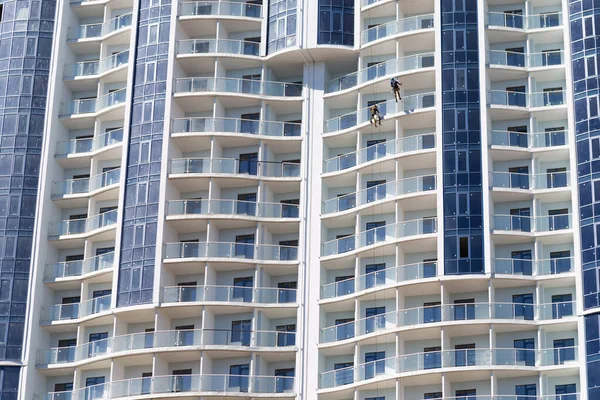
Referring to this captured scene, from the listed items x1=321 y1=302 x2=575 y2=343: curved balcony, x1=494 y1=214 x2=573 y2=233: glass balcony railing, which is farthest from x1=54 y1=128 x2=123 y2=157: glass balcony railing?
x1=494 y1=214 x2=573 y2=233: glass balcony railing

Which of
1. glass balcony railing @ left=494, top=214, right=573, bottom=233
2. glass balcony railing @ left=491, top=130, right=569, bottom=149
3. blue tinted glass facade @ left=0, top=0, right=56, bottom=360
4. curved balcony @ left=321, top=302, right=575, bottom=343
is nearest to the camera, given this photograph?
curved balcony @ left=321, top=302, right=575, bottom=343

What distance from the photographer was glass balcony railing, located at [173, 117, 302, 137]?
9756 cm

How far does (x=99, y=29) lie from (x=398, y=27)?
21339mm

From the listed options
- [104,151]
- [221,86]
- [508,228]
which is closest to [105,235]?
[104,151]

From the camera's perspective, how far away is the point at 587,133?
294ft

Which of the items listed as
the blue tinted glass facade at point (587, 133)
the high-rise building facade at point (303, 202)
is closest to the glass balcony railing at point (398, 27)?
the high-rise building facade at point (303, 202)

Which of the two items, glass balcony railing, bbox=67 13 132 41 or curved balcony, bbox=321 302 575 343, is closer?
curved balcony, bbox=321 302 575 343

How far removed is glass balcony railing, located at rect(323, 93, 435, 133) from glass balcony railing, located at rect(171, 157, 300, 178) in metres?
3.53

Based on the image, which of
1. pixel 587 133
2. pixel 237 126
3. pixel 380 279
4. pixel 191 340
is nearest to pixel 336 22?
pixel 237 126

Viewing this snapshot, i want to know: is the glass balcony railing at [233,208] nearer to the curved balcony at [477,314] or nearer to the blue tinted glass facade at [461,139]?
the curved balcony at [477,314]

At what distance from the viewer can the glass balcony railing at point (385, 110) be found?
9419 cm

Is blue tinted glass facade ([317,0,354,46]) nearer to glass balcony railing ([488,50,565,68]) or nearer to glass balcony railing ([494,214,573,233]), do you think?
glass balcony railing ([488,50,565,68])

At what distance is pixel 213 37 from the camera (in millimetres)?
101688

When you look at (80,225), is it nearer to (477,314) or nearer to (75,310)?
(75,310)
